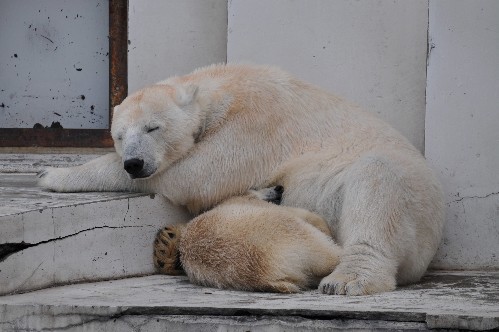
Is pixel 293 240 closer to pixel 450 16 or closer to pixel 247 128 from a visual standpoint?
pixel 247 128

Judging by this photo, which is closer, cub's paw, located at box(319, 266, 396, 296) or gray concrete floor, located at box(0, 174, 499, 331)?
gray concrete floor, located at box(0, 174, 499, 331)

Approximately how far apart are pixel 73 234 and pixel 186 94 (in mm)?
1003

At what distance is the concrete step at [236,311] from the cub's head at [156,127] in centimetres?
81

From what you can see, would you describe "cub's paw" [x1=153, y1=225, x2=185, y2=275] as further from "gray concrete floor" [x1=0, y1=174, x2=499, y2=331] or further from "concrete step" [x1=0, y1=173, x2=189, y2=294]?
"gray concrete floor" [x1=0, y1=174, x2=499, y2=331]

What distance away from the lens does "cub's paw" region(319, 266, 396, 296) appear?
3879 millimetres

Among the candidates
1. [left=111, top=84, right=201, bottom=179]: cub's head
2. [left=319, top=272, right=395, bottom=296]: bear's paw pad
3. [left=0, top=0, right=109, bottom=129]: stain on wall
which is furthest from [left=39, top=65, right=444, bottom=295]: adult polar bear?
[left=0, top=0, right=109, bottom=129]: stain on wall

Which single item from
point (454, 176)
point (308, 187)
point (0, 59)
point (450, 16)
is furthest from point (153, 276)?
point (0, 59)

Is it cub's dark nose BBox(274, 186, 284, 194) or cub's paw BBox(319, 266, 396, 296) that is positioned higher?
cub's dark nose BBox(274, 186, 284, 194)

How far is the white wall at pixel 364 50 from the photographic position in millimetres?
5215

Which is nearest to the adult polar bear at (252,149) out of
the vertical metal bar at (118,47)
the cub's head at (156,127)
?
the cub's head at (156,127)

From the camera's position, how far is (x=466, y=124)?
4.90 meters

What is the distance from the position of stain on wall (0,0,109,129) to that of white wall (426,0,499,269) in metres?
2.23

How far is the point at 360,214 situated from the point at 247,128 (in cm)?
87

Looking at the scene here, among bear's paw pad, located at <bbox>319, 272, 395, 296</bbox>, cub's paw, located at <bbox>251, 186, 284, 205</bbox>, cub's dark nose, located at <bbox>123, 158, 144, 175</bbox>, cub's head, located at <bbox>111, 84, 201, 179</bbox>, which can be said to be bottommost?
bear's paw pad, located at <bbox>319, 272, 395, 296</bbox>
